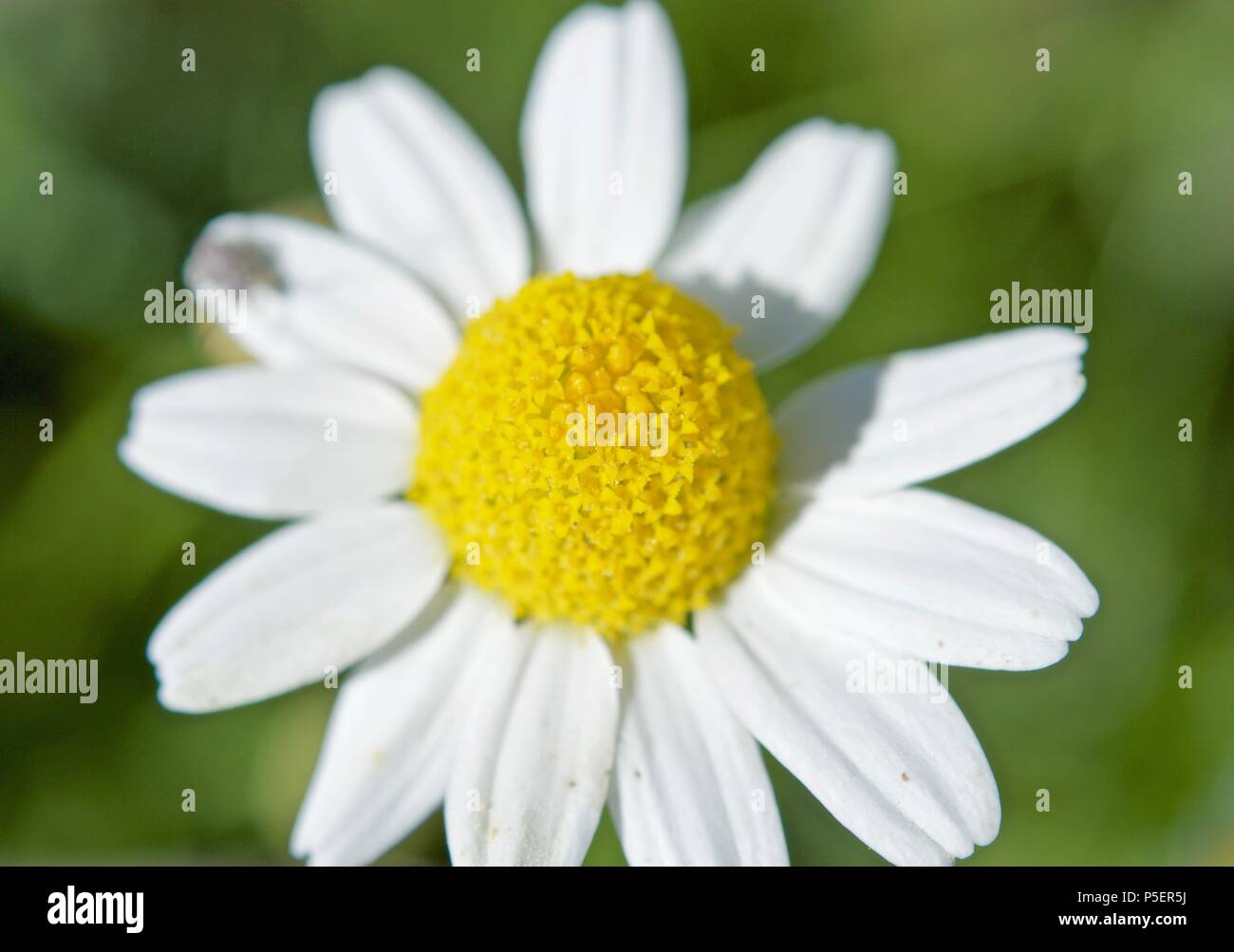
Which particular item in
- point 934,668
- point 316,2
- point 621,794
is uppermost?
point 316,2

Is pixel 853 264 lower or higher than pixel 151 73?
lower

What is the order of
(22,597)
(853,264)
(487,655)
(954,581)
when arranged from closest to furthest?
(954,581)
(487,655)
(853,264)
(22,597)

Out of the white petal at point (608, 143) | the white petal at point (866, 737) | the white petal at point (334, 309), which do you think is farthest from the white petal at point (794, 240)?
the white petal at point (866, 737)

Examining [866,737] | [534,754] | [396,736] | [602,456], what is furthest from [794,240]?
[396,736]

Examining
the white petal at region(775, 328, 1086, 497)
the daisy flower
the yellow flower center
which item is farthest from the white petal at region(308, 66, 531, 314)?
the white petal at region(775, 328, 1086, 497)

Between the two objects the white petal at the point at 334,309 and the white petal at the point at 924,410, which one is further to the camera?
the white petal at the point at 334,309

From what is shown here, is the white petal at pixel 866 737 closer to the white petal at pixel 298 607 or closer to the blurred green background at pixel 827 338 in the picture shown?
the white petal at pixel 298 607

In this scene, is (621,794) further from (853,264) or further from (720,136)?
(720,136)
